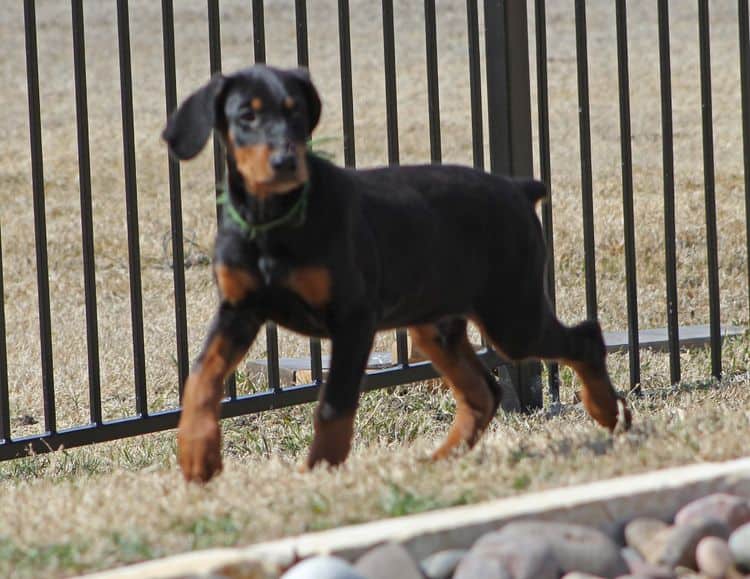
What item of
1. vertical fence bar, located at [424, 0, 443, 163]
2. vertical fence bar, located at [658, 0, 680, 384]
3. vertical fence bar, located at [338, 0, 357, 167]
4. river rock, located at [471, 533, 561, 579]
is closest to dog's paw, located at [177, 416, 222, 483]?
river rock, located at [471, 533, 561, 579]

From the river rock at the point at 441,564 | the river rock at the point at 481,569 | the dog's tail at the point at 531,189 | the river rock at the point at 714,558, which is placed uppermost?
the dog's tail at the point at 531,189

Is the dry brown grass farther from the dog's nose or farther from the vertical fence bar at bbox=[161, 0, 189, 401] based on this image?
the dog's nose

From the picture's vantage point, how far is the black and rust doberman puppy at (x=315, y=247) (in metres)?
3.17

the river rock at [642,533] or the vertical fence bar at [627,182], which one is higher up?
the vertical fence bar at [627,182]

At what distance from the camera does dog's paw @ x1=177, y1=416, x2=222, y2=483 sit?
3.20 metres

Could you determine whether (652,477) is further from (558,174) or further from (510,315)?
(558,174)

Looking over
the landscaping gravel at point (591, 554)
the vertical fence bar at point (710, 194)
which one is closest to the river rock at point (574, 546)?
the landscaping gravel at point (591, 554)

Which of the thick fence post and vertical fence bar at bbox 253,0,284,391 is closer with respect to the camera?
vertical fence bar at bbox 253,0,284,391

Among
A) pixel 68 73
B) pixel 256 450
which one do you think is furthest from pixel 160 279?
pixel 68 73

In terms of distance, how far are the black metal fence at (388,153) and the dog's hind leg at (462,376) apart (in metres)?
0.86

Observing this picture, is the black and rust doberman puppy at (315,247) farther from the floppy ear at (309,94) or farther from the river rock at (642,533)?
the river rock at (642,533)

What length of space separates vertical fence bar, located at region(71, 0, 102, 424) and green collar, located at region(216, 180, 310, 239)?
53.6 inches

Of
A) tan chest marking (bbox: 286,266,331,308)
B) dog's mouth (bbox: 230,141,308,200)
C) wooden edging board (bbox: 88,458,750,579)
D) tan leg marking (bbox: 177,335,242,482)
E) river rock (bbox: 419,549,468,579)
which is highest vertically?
dog's mouth (bbox: 230,141,308,200)

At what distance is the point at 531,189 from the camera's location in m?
3.95
